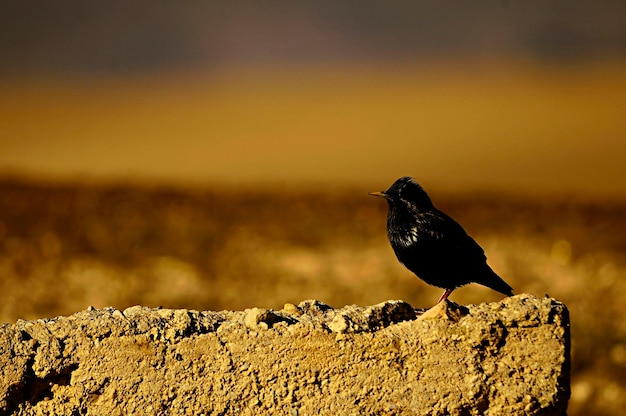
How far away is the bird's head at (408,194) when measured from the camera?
6.25 meters

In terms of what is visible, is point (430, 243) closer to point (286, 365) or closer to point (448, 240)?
point (448, 240)

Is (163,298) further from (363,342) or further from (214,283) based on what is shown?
(363,342)

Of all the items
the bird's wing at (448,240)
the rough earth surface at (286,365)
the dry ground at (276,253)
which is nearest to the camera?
the rough earth surface at (286,365)

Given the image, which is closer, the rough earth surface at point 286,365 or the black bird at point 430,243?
the rough earth surface at point 286,365

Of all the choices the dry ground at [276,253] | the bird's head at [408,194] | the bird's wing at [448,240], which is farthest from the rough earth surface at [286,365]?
the dry ground at [276,253]

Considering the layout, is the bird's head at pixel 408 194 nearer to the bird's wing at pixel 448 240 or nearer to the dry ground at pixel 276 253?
the bird's wing at pixel 448 240

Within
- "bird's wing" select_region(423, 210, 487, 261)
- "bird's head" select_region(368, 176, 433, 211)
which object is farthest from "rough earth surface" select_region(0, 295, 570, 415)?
"bird's head" select_region(368, 176, 433, 211)

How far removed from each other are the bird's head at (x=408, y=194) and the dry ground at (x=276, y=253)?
559 centimetres

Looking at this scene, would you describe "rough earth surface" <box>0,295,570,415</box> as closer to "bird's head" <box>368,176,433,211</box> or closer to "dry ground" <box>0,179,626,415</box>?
"bird's head" <box>368,176,433,211</box>

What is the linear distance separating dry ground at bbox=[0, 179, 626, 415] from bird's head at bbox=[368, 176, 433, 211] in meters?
5.59

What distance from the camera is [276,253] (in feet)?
52.3

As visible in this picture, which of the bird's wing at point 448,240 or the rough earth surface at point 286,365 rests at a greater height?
the bird's wing at point 448,240

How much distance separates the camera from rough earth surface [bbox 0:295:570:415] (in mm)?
4516

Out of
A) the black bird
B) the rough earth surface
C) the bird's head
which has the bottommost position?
the rough earth surface
